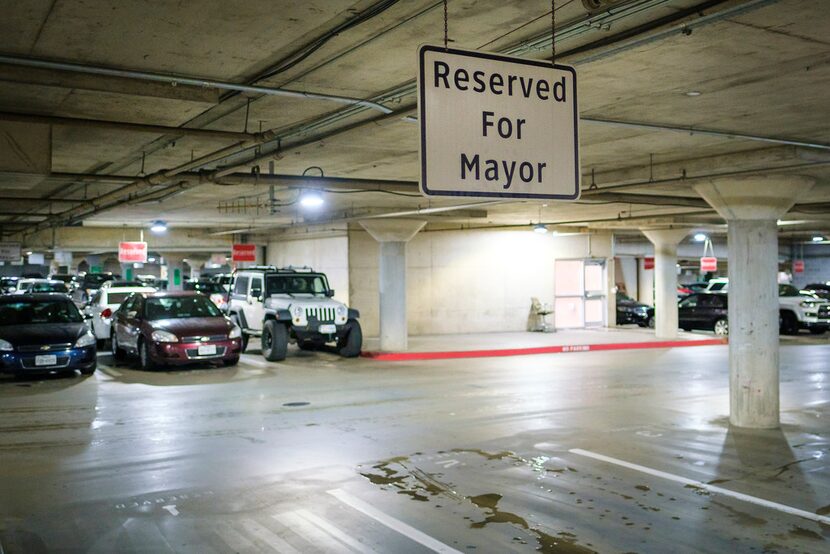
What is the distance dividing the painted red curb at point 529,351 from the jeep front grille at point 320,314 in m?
1.73

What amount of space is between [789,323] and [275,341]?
62.2 ft

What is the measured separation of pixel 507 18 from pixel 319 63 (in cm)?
190

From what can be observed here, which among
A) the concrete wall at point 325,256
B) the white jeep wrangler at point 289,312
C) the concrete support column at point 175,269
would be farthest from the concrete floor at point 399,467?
the concrete support column at point 175,269

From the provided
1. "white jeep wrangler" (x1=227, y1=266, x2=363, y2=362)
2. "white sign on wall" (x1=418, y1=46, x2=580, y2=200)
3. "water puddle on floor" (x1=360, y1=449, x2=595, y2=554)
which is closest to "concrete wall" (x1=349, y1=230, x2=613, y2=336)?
"white jeep wrangler" (x1=227, y1=266, x2=363, y2=362)

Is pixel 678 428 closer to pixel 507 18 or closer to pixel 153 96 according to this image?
pixel 507 18

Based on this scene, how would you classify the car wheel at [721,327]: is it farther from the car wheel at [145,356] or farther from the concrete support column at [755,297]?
the car wheel at [145,356]

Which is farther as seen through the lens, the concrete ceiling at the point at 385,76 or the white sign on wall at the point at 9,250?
the white sign on wall at the point at 9,250

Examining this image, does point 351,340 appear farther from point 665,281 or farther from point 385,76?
point 385,76

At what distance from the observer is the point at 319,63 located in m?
6.96

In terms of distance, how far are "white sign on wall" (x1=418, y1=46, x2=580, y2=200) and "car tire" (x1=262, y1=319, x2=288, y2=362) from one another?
44.7ft

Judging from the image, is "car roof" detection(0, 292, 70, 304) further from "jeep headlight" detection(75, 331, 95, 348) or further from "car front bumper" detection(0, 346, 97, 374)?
"car front bumper" detection(0, 346, 97, 374)

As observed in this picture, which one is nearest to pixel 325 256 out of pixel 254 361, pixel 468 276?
pixel 468 276

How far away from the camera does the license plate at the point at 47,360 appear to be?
1455 centimetres

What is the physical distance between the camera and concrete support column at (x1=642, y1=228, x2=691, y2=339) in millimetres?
24844
